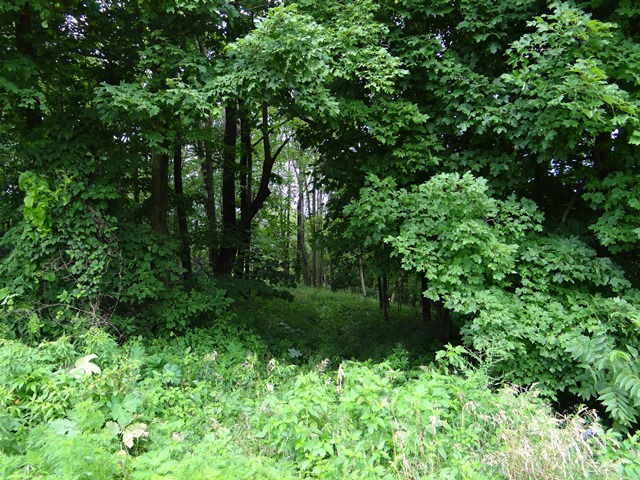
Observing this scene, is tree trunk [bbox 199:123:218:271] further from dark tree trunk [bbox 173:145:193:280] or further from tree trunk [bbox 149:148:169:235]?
tree trunk [bbox 149:148:169:235]

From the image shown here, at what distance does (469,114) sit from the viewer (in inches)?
208

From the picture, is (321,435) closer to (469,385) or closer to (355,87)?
(469,385)

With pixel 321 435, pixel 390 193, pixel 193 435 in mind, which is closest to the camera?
pixel 321 435

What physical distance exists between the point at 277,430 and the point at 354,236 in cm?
383

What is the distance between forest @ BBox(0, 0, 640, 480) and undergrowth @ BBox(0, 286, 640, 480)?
2 cm

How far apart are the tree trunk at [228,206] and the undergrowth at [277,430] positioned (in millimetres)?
4791

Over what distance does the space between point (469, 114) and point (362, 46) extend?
1.92 m

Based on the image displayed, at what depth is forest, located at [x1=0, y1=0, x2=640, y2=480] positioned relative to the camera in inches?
117

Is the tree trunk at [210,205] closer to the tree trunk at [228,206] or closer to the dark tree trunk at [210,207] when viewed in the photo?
the dark tree trunk at [210,207]

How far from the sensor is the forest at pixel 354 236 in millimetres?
2979

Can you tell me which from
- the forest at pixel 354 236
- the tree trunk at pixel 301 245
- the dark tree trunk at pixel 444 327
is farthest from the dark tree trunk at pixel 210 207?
the tree trunk at pixel 301 245

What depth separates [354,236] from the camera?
628 cm

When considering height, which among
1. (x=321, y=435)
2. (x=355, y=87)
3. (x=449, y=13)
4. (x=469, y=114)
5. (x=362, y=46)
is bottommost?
(x=321, y=435)

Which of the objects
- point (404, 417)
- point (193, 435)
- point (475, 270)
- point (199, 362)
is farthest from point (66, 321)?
point (475, 270)
